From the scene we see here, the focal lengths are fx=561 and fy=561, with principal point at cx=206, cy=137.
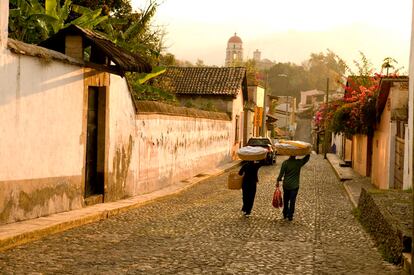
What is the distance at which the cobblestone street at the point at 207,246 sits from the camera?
6637mm

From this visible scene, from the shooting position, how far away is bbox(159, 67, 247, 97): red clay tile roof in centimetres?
3459

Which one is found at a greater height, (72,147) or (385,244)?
(72,147)

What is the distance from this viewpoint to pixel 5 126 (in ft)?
28.3

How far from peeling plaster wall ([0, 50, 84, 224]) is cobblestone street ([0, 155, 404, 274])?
0.94 metres

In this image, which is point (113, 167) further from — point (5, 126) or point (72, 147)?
point (5, 126)

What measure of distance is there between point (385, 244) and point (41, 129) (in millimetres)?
5878

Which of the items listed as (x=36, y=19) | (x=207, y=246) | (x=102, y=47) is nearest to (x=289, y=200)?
(x=207, y=246)

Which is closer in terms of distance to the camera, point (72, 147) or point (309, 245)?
point (309, 245)

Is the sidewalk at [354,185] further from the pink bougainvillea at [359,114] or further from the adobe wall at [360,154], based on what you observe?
the pink bougainvillea at [359,114]

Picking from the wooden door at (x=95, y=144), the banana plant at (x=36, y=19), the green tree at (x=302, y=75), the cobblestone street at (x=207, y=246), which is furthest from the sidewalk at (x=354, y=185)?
the green tree at (x=302, y=75)

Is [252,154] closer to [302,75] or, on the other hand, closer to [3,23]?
[3,23]

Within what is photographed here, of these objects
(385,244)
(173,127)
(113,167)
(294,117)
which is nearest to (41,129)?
(113,167)

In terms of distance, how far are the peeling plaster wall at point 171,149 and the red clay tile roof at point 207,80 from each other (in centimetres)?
693

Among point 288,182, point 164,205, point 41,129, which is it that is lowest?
point 164,205
